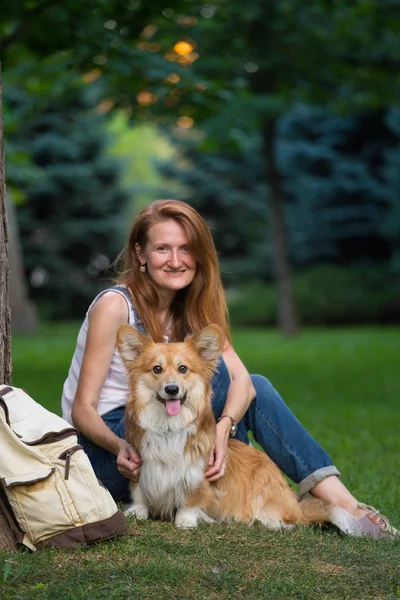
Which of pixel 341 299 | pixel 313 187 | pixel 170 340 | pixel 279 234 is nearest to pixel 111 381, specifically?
pixel 170 340

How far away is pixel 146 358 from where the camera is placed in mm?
4141

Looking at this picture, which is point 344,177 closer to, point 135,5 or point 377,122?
point 377,122

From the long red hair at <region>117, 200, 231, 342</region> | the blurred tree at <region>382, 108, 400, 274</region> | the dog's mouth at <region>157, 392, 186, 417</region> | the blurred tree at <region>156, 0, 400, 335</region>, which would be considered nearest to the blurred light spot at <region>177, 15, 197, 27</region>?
the blurred tree at <region>156, 0, 400, 335</region>

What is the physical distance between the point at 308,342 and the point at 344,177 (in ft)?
27.3

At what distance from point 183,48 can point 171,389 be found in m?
9.19

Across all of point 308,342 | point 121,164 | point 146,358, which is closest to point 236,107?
point 308,342

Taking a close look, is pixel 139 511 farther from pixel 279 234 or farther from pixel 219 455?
pixel 279 234

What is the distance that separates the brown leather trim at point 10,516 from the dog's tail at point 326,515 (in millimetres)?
1475

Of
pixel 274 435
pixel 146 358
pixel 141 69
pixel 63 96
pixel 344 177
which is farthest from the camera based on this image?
pixel 344 177

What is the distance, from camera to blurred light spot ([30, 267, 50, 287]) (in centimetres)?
2752

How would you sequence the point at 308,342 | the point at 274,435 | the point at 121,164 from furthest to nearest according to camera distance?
1. the point at 121,164
2. the point at 308,342
3. the point at 274,435

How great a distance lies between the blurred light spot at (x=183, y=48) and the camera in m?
12.3

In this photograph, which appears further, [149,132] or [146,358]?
[149,132]

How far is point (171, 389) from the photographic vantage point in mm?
4027
